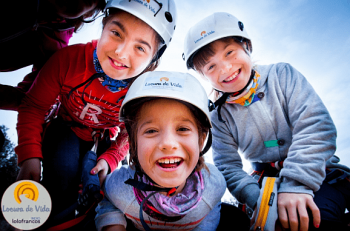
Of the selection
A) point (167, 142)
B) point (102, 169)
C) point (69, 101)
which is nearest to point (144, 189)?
point (167, 142)

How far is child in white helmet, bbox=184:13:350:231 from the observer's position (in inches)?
67.1

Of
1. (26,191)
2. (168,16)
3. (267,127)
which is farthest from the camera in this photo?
(168,16)

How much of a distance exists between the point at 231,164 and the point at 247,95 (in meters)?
0.89

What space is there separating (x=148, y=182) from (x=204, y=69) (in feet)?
4.88

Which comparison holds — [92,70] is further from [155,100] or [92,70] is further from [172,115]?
[172,115]

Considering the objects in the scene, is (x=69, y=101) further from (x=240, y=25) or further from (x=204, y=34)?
(x=240, y=25)

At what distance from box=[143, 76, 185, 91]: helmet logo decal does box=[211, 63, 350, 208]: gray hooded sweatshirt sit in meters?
1.05

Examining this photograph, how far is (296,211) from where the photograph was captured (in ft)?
5.22

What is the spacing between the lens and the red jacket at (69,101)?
80.0 inches

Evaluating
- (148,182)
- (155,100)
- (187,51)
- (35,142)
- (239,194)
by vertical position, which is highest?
(187,51)

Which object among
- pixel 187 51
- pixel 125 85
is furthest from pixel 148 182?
pixel 187 51

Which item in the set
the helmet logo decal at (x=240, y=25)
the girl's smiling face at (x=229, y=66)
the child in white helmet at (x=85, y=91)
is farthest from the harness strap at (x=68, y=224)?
the helmet logo decal at (x=240, y=25)

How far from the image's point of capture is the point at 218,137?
2541mm

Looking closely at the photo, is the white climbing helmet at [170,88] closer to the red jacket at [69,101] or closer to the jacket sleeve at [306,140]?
the red jacket at [69,101]
